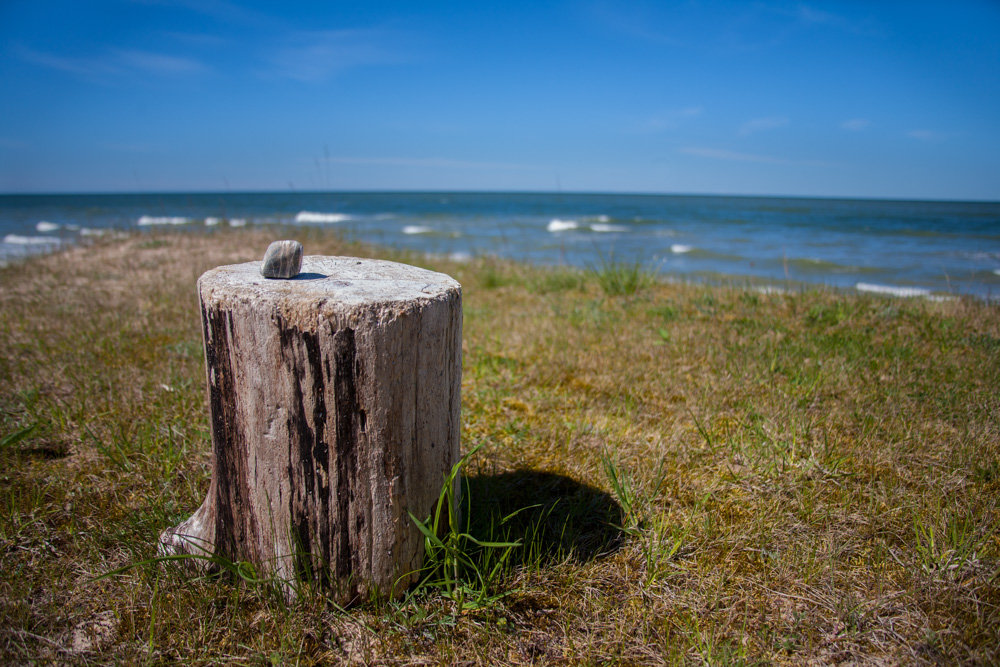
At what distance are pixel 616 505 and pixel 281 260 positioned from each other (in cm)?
148

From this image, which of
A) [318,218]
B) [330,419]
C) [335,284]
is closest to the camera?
[330,419]

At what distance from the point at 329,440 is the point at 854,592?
5.34 ft

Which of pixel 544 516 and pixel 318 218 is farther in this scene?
pixel 318 218

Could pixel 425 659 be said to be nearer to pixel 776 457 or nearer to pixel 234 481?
pixel 234 481

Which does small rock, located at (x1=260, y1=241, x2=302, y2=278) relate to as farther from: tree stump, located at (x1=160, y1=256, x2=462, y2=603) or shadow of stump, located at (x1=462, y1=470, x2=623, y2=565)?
shadow of stump, located at (x1=462, y1=470, x2=623, y2=565)


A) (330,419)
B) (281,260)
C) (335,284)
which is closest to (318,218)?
(281,260)

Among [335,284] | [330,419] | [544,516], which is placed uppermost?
[335,284]

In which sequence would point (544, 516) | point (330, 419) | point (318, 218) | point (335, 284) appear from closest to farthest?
1. point (330, 419)
2. point (335, 284)
3. point (544, 516)
4. point (318, 218)

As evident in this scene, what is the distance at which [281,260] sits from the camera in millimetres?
1475

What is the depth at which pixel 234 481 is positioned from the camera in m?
1.46

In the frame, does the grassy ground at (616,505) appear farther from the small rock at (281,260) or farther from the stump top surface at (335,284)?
the small rock at (281,260)

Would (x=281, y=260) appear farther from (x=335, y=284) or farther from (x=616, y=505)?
(x=616, y=505)

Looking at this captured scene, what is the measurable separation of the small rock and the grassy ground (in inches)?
36.5

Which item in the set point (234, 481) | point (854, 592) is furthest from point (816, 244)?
point (234, 481)
